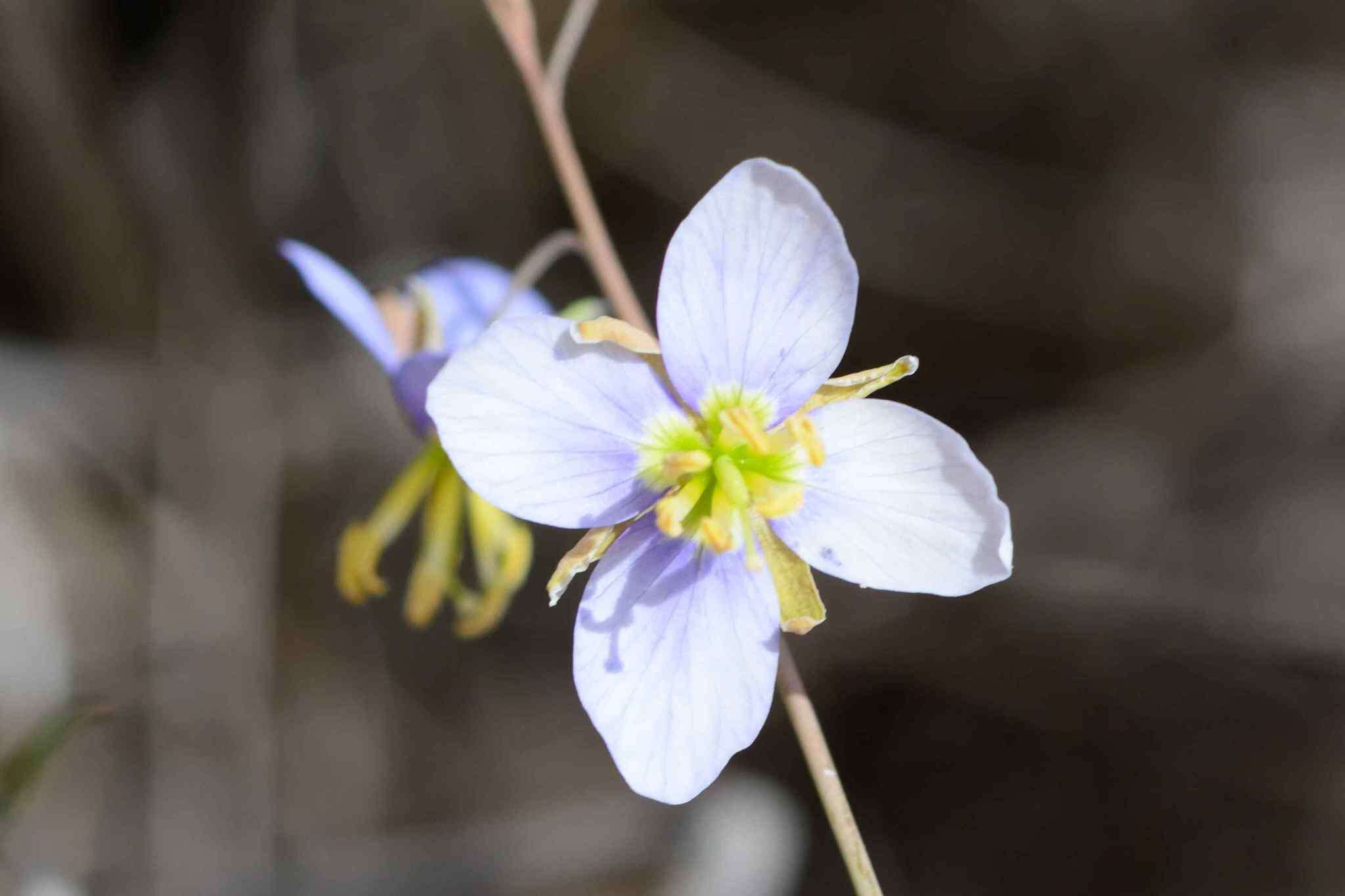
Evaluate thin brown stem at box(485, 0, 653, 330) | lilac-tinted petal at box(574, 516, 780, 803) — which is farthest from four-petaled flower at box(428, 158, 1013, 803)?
thin brown stem at box(485, 0, 653, 330)

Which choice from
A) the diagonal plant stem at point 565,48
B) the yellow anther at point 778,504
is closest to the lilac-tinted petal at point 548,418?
the yellow anther at point 778,504

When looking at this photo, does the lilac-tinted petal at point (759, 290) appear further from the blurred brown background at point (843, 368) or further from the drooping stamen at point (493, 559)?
the blurred brown background at point (843, 368)

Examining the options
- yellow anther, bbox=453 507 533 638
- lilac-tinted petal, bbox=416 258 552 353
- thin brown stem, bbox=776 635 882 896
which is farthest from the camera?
lilac-tinted petal, bbox=416 258 552 353

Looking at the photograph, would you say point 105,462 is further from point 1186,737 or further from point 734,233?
point 1186,737

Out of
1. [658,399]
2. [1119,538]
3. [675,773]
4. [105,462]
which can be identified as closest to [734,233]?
[658,399]

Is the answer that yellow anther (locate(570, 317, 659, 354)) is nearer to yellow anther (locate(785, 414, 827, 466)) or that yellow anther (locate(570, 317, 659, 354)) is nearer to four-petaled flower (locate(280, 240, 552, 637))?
yellow anther (locate(785, 414, 827, 466))

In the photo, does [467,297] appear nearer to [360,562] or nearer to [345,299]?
[345,299]
